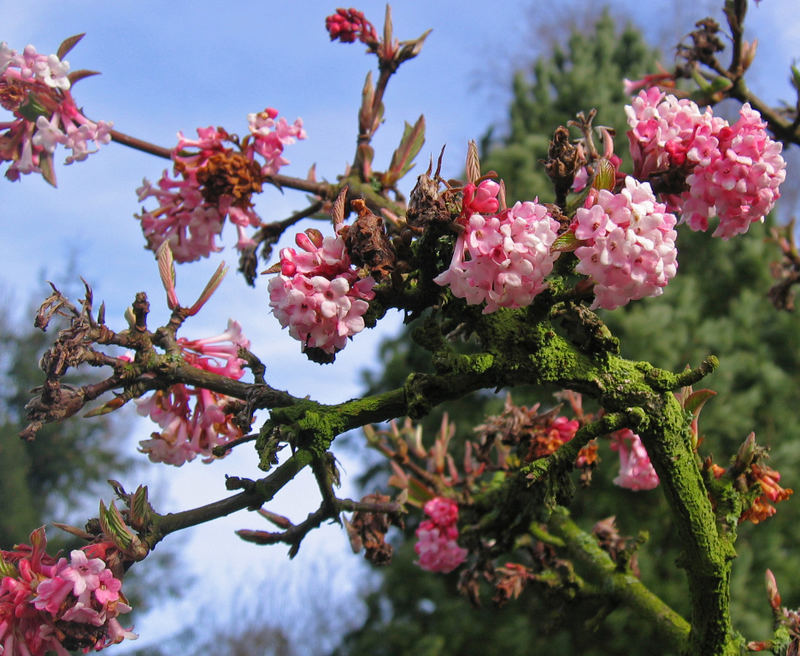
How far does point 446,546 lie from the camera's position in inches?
80.2

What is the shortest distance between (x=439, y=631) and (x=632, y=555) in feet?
16.4

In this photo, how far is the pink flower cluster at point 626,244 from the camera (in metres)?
1.01

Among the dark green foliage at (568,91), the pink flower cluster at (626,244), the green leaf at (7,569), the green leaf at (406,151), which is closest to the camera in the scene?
the pink flower cluster at (626,244)

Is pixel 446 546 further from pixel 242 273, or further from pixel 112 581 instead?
pixel 112 581

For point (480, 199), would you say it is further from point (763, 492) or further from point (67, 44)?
point (67, 44)

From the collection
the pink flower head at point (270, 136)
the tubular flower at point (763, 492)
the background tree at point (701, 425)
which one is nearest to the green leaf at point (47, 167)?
the pink flower head at point (270, 136)

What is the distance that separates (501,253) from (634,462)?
0.82 meters

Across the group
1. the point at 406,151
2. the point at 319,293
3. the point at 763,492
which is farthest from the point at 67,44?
the point at 763,492

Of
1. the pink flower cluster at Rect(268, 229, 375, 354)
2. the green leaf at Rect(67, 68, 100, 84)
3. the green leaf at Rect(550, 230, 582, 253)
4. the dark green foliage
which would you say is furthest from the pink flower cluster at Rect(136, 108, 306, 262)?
the dark green foliage

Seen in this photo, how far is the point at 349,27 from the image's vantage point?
1.84 meters

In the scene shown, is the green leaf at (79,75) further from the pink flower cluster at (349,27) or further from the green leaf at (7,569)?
the green leaf at (7,569)

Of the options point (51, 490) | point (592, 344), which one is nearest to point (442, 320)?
point (592, 344)

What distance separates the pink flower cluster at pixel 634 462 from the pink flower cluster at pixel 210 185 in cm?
104

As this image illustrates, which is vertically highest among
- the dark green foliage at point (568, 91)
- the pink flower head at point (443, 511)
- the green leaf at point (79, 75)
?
Answer: the dark green foliage at point (568, 91)
